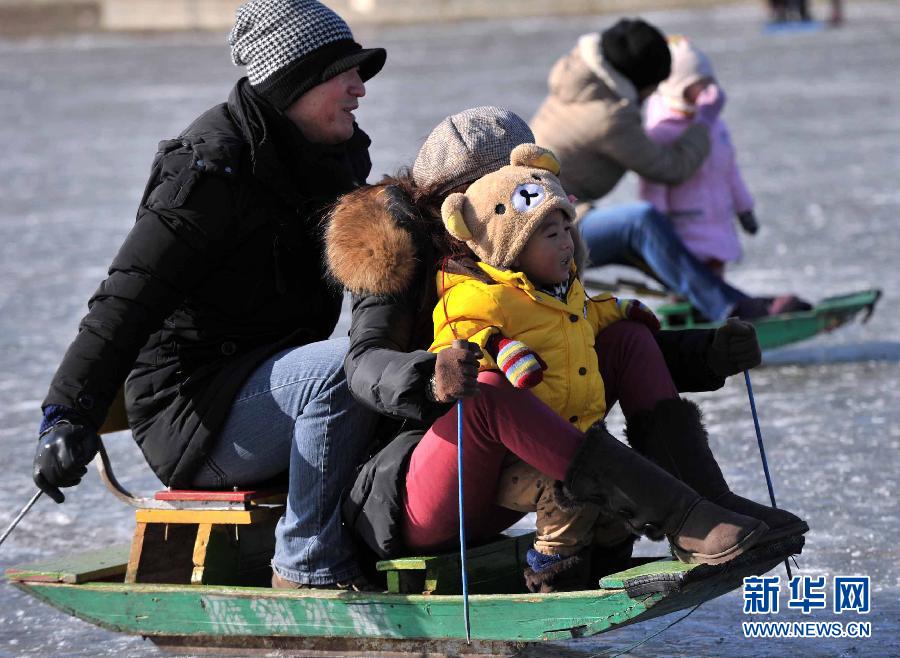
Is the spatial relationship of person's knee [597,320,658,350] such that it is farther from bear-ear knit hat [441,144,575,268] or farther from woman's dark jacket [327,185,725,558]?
bear-ear knit hat [441,144,575,268]

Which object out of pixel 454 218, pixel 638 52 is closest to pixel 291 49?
pixel 454 218

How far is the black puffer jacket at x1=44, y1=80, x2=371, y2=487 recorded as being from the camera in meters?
3.07

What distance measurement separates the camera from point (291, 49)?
3250 mm

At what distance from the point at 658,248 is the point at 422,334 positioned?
3.11 metres

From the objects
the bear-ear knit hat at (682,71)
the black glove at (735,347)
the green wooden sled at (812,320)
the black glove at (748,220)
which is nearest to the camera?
the black glove at (735,347)

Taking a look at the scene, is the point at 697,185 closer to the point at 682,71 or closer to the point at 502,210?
the point at 682,71

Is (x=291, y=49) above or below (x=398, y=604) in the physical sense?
above

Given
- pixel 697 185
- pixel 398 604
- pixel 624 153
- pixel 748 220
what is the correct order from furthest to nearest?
pixel 748 220
pixel 697 185
pixel 624 153
pixel 398 604

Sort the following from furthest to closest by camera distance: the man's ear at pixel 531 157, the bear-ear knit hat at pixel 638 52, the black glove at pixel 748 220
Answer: the black glove at pixel 748 220 < the bear-ear knit hat at pixel 638 52 < the man's ear at pixel 531 157

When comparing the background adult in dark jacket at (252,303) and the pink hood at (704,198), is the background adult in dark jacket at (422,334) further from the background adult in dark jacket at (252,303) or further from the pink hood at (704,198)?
the pink hood at (704,198)

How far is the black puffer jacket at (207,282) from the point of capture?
3070 millimetres

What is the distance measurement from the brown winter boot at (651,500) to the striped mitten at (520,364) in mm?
151

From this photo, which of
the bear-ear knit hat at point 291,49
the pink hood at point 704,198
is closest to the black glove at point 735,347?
the bear-ear knit hat at point 291,49

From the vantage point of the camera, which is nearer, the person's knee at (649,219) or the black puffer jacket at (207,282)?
the black puffer jacket at (207,282)
